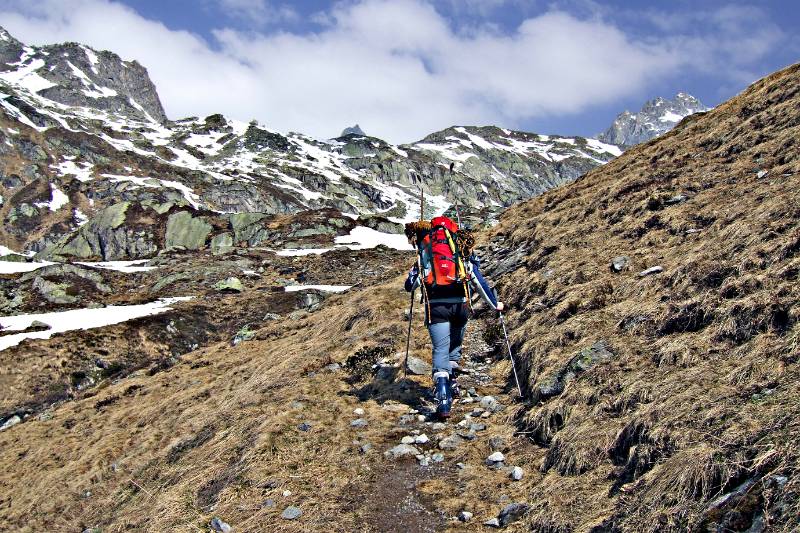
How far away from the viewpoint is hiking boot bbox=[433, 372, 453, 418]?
8648mm

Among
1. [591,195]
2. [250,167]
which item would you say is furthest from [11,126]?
[591,195]

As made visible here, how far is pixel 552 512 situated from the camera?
17.6ft

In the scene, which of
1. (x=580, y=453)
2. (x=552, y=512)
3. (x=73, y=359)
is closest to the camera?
(x=552, y=512)

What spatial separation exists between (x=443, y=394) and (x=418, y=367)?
8.35 feet

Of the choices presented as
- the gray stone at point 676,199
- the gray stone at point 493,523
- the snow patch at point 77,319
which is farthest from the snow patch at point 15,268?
the gray stone at point 493,523

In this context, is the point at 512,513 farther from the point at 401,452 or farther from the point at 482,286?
the point at 482,286

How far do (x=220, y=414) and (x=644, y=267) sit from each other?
385 inches

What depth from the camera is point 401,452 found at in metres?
7.72

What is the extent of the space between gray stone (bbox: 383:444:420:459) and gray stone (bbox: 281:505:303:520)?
171cm

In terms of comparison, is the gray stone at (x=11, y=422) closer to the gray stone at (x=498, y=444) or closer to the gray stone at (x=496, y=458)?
the gray stone at (x=498, y=444)

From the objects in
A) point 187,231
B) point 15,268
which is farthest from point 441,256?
point 187,231

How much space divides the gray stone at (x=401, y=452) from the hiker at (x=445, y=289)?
1057mm

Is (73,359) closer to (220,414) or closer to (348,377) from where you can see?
(220,414)

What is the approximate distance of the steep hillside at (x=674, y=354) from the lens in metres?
4.56
